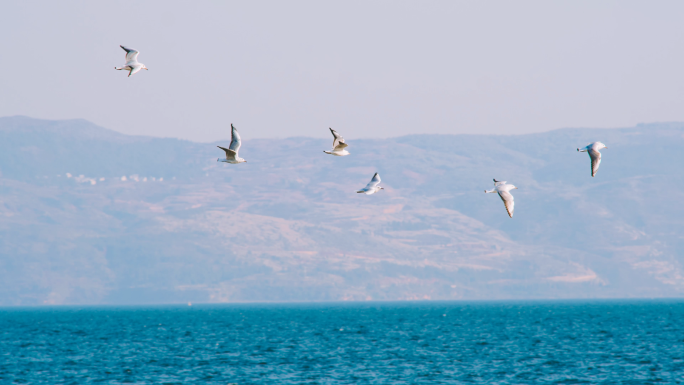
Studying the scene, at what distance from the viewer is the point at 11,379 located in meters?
79.4

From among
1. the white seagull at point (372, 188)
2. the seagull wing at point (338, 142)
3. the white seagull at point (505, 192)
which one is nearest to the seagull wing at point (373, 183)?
the white seagull at point (372, 188)

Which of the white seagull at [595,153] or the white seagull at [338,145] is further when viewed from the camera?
the white seagull at [338,145]

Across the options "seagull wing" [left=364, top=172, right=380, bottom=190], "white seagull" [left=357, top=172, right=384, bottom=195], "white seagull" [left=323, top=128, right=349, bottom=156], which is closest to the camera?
"white seagull" [left=323, top=128, right=349, bottom=156]

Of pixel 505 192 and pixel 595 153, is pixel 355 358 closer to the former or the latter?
pixel 505 192

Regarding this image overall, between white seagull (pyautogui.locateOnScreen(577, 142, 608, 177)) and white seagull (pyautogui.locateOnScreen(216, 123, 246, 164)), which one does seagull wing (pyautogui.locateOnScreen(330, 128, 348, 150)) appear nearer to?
white seagull (pyautogui.locateOnScreen(216, 123, 246, 164))

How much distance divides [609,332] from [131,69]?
105 meters

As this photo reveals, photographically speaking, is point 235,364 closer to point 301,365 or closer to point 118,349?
point 301,365

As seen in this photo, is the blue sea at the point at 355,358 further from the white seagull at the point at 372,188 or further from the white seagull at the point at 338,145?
the white seagull at the point at 338,145

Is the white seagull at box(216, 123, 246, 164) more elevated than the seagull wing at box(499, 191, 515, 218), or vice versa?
the white seagull at box(216, 123, 246, 164)

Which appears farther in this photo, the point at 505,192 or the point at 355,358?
the point at 355,358

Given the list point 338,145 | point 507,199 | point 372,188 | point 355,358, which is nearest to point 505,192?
point 507,199

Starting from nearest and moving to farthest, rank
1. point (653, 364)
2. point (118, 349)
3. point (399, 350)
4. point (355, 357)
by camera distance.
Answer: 1. point (653, 364)
2. point (355, 357)
3. point (399, 350)
4. point (118, 349)

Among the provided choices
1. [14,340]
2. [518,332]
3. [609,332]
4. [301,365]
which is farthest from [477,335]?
[14,340]

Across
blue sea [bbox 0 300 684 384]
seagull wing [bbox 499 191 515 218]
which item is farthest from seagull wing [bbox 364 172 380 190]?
blue sea [bbox 0 300 684 384]
